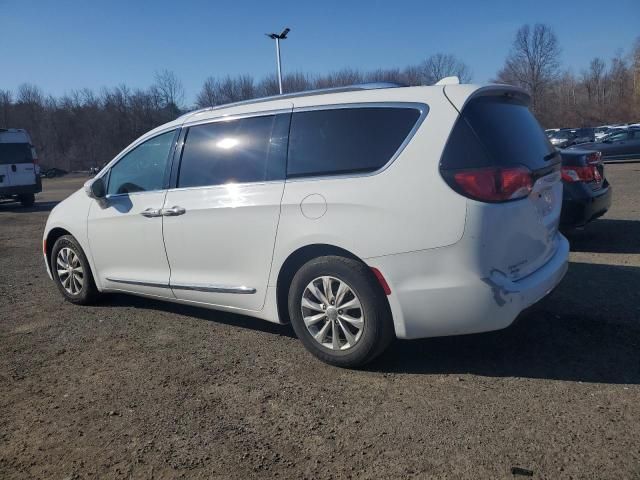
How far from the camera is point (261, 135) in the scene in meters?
4.13

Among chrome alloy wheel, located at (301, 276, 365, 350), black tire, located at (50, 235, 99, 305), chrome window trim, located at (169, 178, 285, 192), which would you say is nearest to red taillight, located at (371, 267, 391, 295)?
chrome alloy wheel, located at (301, 276, 365, 350)

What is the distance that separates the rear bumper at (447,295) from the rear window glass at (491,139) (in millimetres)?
558

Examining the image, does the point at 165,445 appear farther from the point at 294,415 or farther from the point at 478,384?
the point at 478,384

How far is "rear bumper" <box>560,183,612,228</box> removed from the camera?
6676 mm

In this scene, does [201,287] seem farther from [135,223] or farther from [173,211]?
[135,223]

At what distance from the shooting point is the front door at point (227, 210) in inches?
156

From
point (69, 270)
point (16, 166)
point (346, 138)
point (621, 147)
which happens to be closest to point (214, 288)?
point (346, 138)

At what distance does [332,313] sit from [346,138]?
1206mm

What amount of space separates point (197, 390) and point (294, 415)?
77 centimetres

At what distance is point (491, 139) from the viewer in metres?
3.32

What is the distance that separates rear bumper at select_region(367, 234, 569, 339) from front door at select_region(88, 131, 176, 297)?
2.20 meters

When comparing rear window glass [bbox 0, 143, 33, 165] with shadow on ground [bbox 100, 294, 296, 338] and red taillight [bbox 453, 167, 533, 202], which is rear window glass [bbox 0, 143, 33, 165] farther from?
red taillight [bbox 453, 167, 533, 202]

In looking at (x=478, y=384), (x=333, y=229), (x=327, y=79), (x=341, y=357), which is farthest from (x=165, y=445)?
(x=327, y=79)

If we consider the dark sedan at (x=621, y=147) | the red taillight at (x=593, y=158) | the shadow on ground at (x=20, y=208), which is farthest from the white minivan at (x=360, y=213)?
the dark sedan at (x=621, y=147)
